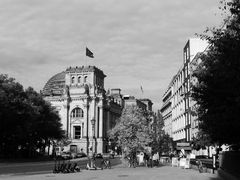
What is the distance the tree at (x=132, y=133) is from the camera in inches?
1811

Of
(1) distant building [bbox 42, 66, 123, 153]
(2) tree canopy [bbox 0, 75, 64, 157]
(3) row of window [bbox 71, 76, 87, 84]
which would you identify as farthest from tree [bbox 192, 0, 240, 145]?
(3) row of window [bbox 71, 76, 87, 84]

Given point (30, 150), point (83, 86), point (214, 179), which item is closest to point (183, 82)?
point (30, 150)

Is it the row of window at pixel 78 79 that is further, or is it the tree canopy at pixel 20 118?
the row of window at pixel 78 79

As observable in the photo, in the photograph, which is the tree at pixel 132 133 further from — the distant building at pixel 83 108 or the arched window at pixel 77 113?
the arched window at pixel 77 113

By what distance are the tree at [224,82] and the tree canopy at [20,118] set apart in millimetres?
45572

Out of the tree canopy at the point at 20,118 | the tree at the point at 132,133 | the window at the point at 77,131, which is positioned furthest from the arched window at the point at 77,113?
the tree at the point at 132,133

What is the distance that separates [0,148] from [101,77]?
71627mm

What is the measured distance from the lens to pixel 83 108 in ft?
438

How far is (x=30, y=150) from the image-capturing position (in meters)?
85.7

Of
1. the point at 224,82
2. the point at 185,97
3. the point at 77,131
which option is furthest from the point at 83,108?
the point at 224,82

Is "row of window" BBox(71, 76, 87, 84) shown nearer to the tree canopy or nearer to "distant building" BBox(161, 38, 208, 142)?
"distant building" BBox(161, 38, 208, 142)

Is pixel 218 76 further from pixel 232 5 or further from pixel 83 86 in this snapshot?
pixel 83 86

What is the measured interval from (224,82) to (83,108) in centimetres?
11767

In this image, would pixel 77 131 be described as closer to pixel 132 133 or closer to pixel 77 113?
pixel 77 113
